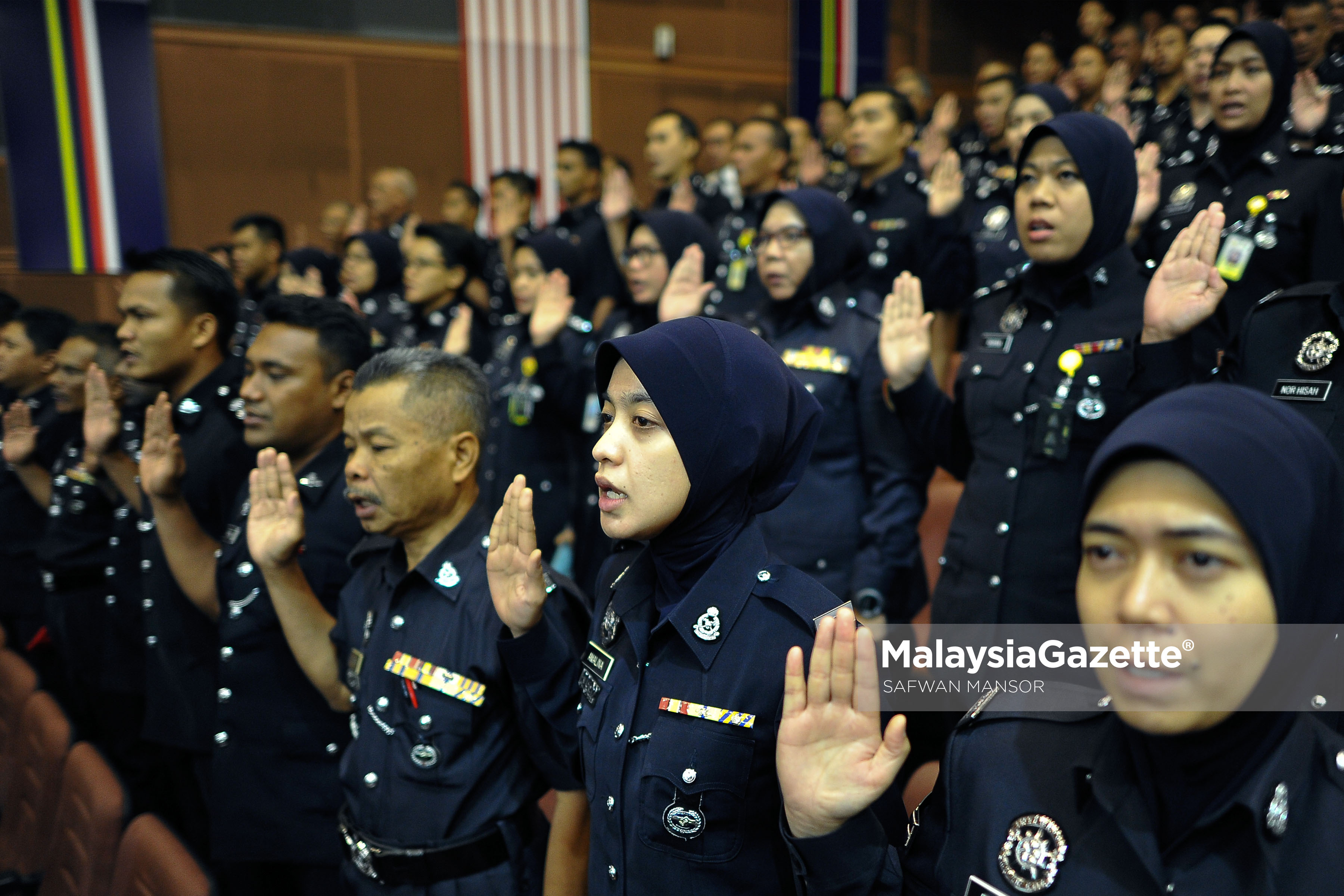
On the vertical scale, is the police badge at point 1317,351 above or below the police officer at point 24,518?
above

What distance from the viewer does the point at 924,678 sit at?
2355 mm

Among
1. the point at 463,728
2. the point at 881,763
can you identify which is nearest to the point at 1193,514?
the point at 881,763

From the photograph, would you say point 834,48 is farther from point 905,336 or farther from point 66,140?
point 905,336

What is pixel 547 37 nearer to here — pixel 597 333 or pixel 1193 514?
pixel 597 333

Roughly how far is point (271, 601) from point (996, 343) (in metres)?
1.77

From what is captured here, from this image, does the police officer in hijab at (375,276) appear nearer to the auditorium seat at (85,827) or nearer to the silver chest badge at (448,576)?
the auditorium seat at (85,827)

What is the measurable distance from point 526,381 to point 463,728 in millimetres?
2317

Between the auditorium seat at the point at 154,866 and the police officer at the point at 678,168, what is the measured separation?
15.6 ft

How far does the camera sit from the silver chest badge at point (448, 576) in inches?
72.8

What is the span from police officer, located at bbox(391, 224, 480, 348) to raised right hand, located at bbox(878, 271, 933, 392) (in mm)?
2883

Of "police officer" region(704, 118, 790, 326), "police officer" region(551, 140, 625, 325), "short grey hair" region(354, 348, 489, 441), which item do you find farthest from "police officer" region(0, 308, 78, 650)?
"police officer" region(704, 118, 790, 326)

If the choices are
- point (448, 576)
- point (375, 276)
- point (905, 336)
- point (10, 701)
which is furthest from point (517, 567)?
point (375, 276)

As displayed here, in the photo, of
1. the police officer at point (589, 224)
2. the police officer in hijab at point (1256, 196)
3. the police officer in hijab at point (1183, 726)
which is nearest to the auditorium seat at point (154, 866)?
the police officer in hijab at point (1183, 726)

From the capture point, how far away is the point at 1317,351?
182cm
